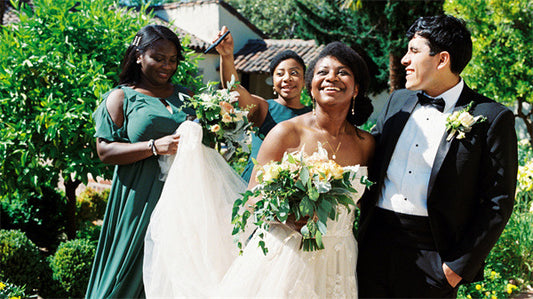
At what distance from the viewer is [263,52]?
79.3 ft

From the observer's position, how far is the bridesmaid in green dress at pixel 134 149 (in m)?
3.29

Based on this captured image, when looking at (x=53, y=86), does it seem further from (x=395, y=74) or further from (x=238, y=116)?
(x=395, y=74)

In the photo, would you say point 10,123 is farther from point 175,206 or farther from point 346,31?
point 346,31

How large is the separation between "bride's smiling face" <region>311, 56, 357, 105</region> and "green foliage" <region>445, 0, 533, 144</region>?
6710 mm

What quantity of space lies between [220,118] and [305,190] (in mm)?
905

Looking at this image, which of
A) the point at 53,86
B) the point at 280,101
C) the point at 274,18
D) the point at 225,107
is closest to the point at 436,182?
the point at 225,107

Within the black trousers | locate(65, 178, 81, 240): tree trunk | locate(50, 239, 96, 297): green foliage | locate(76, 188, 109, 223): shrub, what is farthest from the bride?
locate(76, 188, 109, 223): shrub

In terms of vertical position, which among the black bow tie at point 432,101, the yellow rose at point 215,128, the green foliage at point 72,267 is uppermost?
the black bow tie at point 432,101

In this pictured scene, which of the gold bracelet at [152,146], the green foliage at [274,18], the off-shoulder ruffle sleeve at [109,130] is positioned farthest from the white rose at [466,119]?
the green foliage at [274,18]

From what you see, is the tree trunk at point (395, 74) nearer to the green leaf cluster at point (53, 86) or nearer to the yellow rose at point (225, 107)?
the green leaf cluster at point (53, 86)

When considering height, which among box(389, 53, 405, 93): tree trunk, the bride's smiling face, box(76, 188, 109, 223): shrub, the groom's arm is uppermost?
the bride's smiling face

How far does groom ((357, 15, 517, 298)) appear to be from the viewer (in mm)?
2707

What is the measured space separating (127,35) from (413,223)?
3720 millimetres

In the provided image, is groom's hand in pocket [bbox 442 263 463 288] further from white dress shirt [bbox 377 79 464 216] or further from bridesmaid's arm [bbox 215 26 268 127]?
bridesmaid's arm [bbox 215 26 268 127]
